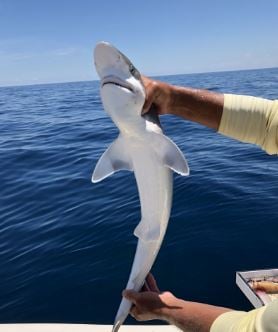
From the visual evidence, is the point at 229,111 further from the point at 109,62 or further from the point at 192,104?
the point at 109,62

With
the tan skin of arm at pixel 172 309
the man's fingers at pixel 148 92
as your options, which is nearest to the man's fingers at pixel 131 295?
the tan skin of arm at pixel 172 309

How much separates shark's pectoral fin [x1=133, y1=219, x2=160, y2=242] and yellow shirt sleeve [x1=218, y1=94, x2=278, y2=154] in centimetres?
110

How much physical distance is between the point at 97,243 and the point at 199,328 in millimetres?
4484

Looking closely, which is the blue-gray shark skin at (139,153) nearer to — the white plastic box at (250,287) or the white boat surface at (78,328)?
the white boat surface at (78,328)

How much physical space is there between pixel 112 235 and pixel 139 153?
13.4 ft

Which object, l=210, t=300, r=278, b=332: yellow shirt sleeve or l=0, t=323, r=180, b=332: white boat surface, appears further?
l=0, t=323, r=180, b=332: white boat surface

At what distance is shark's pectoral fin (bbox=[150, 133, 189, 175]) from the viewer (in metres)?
3.35

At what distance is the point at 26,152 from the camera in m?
14.5

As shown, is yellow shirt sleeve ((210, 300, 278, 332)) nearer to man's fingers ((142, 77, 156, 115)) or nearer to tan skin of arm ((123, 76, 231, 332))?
tan skin of arm ((123, 76, 231, 332))

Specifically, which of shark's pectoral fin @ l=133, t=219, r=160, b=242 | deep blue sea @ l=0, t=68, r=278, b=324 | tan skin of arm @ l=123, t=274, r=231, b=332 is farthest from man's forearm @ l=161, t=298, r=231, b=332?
deep blue sea @ l=0, t=68, r=278, b=324

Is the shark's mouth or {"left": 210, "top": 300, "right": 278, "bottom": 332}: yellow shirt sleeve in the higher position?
the shark's mouth

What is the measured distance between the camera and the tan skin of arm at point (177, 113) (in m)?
2.96

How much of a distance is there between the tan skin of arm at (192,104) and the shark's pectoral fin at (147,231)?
1005 mm

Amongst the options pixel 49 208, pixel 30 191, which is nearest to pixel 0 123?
pixel 30 191
